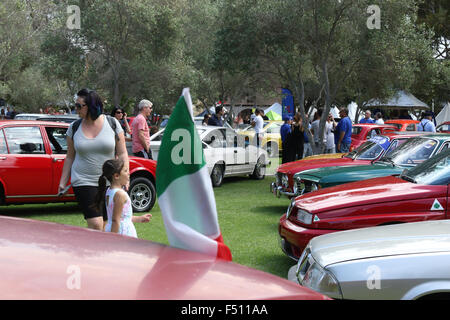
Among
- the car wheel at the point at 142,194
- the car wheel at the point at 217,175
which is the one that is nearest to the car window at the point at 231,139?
the car wheel at the point at 217,175

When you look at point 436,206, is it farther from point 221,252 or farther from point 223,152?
point 223,152

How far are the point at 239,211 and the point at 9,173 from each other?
13.1 feet

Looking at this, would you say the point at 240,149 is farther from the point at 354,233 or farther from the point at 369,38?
the point at 354,233

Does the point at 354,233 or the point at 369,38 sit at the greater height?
the point at 369,38

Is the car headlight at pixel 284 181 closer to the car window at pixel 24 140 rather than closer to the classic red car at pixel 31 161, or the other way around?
the classic red car at pixel 31 161

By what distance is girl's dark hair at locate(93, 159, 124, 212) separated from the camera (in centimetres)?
528

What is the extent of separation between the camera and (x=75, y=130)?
5.71m

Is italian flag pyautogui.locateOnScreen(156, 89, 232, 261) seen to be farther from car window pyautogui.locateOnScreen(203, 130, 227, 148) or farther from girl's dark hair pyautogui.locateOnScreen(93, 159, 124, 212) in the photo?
car window pyautogui.locateOnScreen(203, 130, 227, 148)

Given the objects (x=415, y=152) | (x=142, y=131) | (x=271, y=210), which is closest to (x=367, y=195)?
(x=415, y=152)

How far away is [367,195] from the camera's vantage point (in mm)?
6238

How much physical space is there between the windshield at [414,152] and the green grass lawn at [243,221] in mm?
2150

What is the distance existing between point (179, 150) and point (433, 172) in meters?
4.68

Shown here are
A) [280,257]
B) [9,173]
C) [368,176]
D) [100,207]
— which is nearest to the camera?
[100,207]
